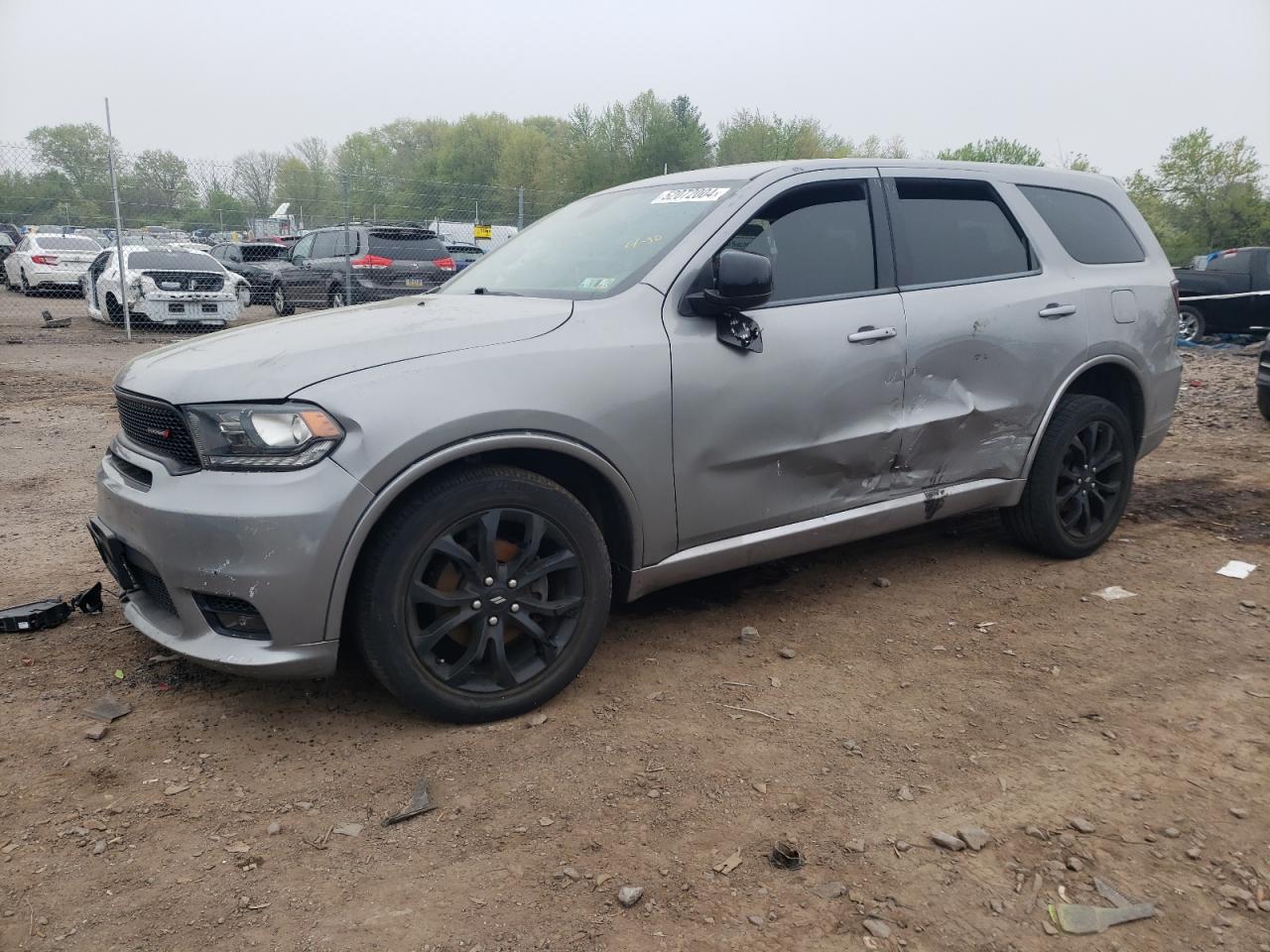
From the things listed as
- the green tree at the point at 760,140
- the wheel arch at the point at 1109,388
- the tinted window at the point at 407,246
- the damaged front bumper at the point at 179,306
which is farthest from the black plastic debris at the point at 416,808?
the green tree at the point at 760,140

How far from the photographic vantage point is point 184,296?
14.0 metres

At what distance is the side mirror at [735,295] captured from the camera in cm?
318

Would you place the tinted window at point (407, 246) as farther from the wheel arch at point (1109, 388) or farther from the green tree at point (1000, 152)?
the green tree at point (1000, 152)

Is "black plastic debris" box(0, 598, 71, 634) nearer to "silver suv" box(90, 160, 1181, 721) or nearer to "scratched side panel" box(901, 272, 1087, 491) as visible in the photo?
"silver suv" box(90, 160, 1181, 721)

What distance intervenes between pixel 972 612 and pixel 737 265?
1885mm

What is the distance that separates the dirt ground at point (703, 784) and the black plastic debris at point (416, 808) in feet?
0.12

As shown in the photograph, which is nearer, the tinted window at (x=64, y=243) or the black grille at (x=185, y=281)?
the black grille at (x=185, y=281)

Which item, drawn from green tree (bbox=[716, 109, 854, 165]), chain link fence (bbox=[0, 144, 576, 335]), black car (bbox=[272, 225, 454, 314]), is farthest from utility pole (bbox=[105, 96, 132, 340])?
green tree (bbox=[716, 109, 854, 165])

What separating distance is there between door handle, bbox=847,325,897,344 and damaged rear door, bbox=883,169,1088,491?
122 mm

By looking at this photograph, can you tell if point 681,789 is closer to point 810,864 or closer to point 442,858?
point 810,864

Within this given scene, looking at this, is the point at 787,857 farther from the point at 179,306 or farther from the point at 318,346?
the point at 179,306

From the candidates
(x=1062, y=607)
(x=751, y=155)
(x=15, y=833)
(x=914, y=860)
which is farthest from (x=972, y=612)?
(x=751, y=155)

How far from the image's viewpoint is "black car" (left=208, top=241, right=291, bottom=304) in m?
19.2

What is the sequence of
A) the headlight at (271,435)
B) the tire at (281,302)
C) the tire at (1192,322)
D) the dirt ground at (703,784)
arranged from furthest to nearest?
the tire at (281,302), the tire at (1192,322), the headlight at (271,435), the dirt ground at (703,784)
